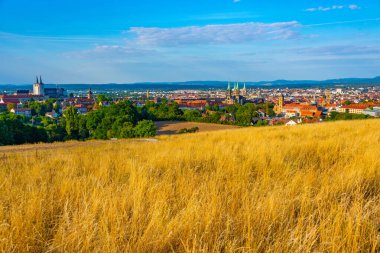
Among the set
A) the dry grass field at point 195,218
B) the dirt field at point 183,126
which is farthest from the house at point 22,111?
the dry grass field at point 195,218

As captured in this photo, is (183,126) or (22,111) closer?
(183,126)

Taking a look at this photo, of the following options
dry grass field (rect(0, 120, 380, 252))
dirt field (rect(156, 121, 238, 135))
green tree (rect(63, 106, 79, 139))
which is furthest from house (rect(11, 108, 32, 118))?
dry grass field (rect(0, 120, 380, 252))

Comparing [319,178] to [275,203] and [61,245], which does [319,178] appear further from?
[61,245]

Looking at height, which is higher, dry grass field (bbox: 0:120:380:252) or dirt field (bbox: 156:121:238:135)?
dry grass field (bbox: 0:120:380:252)

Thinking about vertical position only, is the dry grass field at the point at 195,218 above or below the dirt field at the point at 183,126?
above

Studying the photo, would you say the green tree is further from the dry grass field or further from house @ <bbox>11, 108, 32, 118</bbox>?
house @ <bbox>11, 108, 32, 118</bbox>

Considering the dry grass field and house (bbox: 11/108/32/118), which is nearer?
the dry grass field

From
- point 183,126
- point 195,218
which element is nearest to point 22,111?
point 183,126

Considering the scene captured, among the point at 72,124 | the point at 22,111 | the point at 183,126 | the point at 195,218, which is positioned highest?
the point at 195,218

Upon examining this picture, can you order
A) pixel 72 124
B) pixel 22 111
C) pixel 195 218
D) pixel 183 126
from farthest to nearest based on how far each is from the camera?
pixel 22 111 < pixel 72 124 < pixel 183 126 < pixel 195 218

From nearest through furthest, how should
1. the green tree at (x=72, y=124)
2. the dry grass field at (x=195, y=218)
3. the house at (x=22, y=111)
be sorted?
the dry grass field at (x=195, y=218)
the green tree at (x=72, y=124)
the house at (x=22, y=111)

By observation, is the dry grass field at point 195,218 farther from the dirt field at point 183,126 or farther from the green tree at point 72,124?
the green tree at point 72,124

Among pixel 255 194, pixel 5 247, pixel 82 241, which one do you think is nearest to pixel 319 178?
pixel 255 194

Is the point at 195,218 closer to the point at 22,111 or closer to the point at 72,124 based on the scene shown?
the point at 72,124
